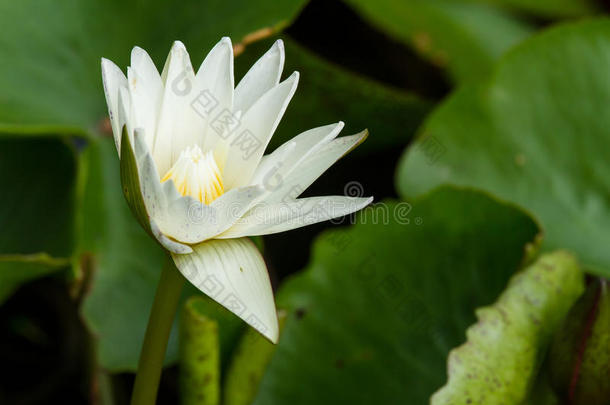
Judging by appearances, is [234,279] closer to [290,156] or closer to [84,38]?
[290,156]

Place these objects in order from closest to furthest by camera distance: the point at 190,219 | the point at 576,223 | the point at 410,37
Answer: the point at 190,219 → the point at 576,223 → the point at 410,37

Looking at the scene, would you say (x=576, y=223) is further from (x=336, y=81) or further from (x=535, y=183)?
(x=336, y=81)

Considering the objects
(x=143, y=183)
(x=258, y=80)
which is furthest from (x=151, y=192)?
(x=258, y=80)

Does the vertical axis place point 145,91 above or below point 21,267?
above

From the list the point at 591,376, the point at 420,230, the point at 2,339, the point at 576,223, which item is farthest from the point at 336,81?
the point at 2,339

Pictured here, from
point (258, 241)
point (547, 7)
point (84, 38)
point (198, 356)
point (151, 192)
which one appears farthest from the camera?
point (547, 7)
